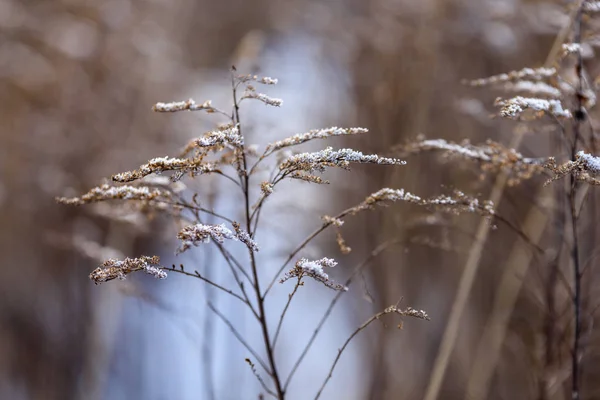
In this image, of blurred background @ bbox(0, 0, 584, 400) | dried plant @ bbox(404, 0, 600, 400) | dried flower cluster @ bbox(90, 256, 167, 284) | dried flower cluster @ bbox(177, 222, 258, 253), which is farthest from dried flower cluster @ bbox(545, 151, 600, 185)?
blurred background @ bbox(0, 0, 584, 400)

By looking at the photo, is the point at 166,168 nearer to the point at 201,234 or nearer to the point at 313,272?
the point at 201,234

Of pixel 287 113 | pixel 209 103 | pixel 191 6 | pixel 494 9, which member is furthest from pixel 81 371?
pixel 191 6

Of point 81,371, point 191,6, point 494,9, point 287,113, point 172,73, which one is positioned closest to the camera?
point 494,9

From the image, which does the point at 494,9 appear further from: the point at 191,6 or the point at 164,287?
the point at 191,6

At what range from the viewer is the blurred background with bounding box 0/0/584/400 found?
2799 millimetres

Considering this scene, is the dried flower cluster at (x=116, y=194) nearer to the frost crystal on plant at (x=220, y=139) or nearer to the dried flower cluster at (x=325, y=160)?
the frost crystal on plant at (x=220, y=139)

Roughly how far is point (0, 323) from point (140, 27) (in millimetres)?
2109

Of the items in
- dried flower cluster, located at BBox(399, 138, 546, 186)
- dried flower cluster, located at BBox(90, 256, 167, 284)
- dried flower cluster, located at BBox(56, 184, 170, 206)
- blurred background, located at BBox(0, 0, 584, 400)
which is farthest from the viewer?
blurred background, located at BBox(0, 0, 584, 400)

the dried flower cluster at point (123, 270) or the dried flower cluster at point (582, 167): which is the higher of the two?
the dried flower cluster at point (582, 167)

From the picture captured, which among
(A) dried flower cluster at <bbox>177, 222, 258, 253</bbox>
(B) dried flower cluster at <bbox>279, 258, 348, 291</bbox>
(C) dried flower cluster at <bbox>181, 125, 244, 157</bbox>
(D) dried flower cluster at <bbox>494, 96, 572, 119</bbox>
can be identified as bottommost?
(B) dried flower cluster at <bbox>279, 258, 348, 291</bbox>

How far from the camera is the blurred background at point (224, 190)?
2.80m

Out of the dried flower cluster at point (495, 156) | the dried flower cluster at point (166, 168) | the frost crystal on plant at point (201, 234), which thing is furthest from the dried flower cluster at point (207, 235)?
the dried flower cluster at point (495, 156)

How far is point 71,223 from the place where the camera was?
3623mm

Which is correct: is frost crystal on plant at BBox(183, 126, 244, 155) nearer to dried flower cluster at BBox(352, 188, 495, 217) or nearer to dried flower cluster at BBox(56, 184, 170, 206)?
dried flower cluster at BBox(56, 184, 170, 206)
